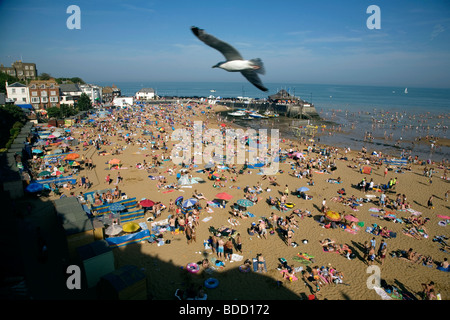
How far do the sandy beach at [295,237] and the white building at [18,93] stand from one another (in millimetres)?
36575

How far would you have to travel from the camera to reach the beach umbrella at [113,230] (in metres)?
11.0

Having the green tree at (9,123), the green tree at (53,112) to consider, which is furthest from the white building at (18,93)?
the green tree at (9,123)

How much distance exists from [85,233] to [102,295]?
2965 millimetres

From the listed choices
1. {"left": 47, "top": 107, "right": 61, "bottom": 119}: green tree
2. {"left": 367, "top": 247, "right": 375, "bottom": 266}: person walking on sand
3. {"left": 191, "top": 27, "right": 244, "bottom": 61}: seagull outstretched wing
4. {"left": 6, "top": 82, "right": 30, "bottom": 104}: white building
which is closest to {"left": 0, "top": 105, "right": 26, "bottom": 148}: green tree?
{"left": 47, "top": 107, "right": 61, "bottom": 119}: green tree

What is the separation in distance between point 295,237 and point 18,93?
5626 centimetres

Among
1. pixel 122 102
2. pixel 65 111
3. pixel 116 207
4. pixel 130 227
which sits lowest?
pixel 130 227

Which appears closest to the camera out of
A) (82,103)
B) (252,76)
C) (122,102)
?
(252,76)

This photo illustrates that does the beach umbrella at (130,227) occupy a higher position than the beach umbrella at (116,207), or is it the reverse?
the beach umbrella at (116,207)

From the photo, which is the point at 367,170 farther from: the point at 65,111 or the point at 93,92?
the point at 93,92

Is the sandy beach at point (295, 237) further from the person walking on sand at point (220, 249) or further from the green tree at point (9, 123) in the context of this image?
the green tree at point (9, 123)

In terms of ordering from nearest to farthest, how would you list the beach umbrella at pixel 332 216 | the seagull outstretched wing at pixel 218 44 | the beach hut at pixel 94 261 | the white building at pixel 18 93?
the seagull outstretched wing at pixel 218 44
the beach hut at pixel 94 261
the beach umbrella at pixel 332 216
the white building at pixel 18 93

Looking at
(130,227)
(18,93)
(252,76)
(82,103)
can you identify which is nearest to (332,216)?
(130,227)

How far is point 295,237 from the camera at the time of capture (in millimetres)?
12320

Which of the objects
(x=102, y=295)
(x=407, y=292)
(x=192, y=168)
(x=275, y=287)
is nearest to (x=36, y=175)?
(x=192, y=168)
